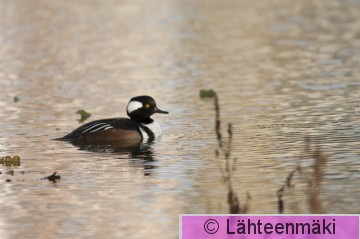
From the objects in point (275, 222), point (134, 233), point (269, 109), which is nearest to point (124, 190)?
point (134, 233)

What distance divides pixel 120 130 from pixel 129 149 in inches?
29.1

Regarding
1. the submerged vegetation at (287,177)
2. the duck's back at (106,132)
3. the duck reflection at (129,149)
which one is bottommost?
the submerged vegetation at (287,177)

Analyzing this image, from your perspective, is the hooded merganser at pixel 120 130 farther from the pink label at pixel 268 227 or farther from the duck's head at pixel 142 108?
the pink label at pixel 268 227

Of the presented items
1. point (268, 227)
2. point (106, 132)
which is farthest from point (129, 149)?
point (268, 227)

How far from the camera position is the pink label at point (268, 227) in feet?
36.3

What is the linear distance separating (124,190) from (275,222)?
3994mm

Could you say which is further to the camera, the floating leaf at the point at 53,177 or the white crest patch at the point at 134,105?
the white crest patch at the point at 134,105

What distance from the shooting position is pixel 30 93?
1094 inches

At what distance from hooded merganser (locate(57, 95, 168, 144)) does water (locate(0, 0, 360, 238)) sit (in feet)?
1.10

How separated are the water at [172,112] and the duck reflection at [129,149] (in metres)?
0.08

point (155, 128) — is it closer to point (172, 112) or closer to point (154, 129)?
point (154, 129)

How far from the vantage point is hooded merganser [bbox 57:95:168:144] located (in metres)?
19.5

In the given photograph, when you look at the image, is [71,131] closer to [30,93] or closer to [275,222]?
[30,93]

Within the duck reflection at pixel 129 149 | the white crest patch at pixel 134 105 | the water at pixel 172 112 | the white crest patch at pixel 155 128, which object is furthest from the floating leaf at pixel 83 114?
the duck reflection at pixel 129 149
